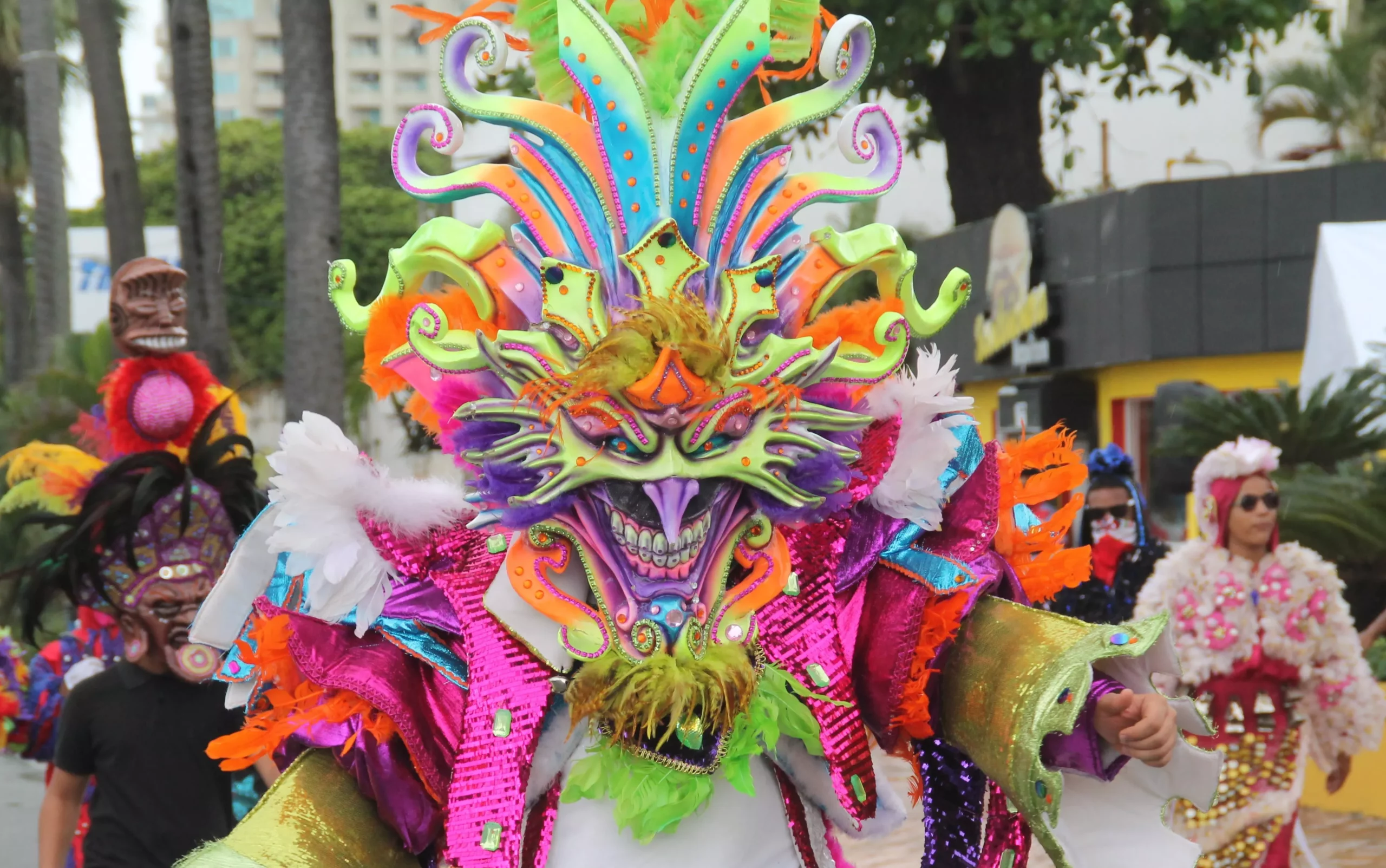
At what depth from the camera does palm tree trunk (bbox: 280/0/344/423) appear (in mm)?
7941

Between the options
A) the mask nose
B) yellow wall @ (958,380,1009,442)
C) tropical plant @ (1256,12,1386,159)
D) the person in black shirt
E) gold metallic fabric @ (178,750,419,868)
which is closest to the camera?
gold metallic fabric @ (178,750,419,868)

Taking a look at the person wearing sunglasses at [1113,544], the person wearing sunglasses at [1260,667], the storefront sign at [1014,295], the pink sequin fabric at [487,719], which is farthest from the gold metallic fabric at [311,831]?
the storefront sign at [1014,295]

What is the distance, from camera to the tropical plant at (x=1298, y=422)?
8.74 m

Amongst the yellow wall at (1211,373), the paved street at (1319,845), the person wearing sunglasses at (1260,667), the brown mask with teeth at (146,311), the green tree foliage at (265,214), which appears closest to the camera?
the brown mask with teeth at (146,311)

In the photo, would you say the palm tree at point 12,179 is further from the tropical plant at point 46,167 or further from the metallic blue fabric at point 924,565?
the metallic blue fabric at point 924,565

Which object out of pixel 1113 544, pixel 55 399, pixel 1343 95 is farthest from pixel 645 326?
pixel 1343 95

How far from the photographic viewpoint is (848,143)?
3027 millimetres

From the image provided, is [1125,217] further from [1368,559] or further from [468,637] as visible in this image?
[468,637]

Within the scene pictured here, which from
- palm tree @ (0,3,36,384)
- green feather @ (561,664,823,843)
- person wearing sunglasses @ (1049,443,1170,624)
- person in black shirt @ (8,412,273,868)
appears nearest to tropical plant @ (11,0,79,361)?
person wearing sunglasses @ (1049,443,1170,624)

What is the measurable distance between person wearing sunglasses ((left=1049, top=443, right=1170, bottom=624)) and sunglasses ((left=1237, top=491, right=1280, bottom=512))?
768mm

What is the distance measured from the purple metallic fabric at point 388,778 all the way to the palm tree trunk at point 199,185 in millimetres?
6827

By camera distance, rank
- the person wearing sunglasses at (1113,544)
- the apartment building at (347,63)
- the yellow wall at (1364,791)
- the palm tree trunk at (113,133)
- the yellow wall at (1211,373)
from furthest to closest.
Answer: the apartment building at (347,63) < the yellow wall at (1211,373) < the palm tree trunk at (113,133) < the yellow wall at (1364,791) < the person wearing sunglasses at (1113,544)

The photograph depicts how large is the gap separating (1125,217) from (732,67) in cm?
1376

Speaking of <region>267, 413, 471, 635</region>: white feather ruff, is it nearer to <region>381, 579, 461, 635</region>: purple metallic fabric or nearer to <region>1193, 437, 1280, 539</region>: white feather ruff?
<region>381, 579, 461, 635</region>: purple metallic fabric
